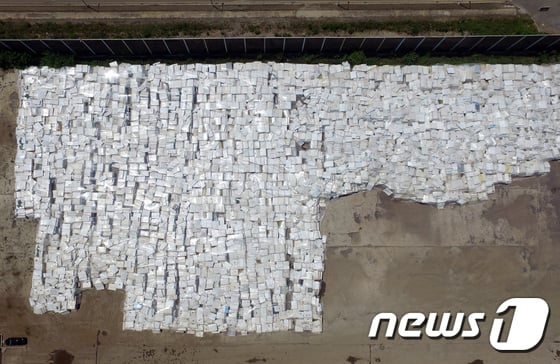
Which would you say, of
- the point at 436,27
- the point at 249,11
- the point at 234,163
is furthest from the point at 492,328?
the point at 249,11

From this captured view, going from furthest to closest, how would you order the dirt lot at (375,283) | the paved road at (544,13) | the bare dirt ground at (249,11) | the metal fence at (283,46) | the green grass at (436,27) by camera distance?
the paved road at (544,13) < the green grass at (436,27) < the bare dirt ground at (249,11) < the metal fence at (283,46) < the dirt lot at (375,283)

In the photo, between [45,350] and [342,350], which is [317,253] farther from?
[45,350]

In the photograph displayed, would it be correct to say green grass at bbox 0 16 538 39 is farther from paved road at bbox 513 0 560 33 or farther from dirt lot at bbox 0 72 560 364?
dirt lot at bbox 0 72 560 364

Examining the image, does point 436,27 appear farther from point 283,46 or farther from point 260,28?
point 260,28

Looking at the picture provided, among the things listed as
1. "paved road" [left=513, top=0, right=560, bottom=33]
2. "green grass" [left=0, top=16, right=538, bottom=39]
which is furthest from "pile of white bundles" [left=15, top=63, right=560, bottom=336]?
"paved road" [left=513, top=0, right=560, bottom=33]

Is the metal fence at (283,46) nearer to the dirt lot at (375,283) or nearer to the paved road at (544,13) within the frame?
the paved road at (544,13)

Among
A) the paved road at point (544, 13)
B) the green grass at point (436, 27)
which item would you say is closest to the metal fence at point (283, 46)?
the green grass at point (436, 27)
